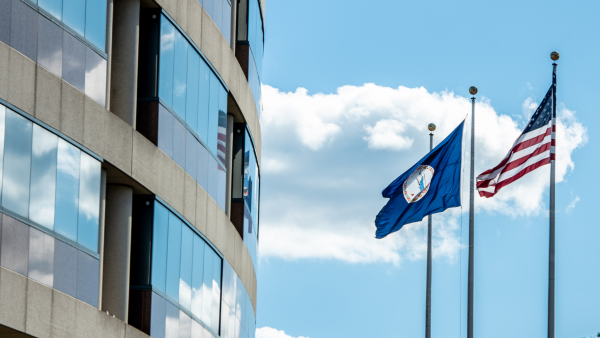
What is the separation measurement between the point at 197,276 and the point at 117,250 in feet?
11.8

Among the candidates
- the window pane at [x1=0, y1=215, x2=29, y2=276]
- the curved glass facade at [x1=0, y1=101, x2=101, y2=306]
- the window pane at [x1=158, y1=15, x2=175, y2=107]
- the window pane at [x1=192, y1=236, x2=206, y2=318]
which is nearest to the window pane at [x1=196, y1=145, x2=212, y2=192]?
the window pane at [x1=192, y1=236, x2=206, y2=318]

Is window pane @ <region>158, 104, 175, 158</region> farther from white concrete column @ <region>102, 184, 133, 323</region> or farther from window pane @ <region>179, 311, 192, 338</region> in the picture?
window pane @ <region>179, 311, 192, 338</region>

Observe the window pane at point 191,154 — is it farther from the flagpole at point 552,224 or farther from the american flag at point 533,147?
the flagpole at point 552,224

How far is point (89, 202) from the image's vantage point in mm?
16969

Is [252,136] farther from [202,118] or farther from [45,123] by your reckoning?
[45,123]

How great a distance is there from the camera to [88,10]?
17359 millimetres

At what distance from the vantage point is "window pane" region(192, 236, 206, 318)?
21766 mm

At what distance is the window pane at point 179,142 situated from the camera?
20938mm

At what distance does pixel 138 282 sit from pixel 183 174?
3.20m

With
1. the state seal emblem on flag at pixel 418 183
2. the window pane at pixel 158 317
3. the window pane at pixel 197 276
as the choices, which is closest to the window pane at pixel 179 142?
the window pane at pixel 197 276

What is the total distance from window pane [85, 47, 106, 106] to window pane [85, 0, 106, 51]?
0.26 m

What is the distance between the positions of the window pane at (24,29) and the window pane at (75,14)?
0.96 m

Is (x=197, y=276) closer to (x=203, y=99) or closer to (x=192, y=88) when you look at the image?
(x=203, y=99)

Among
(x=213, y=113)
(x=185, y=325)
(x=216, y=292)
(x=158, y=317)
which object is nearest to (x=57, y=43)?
(x=158, y=317)
